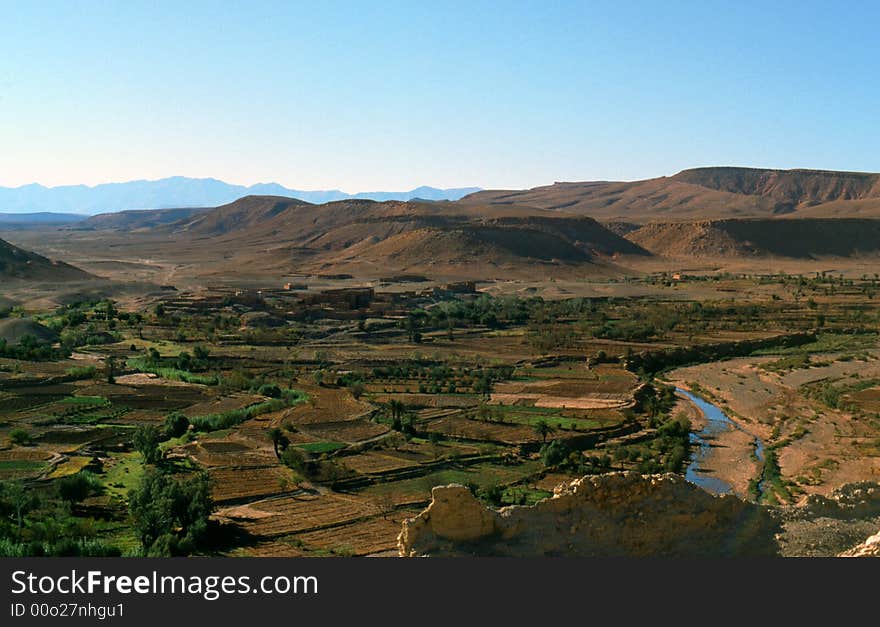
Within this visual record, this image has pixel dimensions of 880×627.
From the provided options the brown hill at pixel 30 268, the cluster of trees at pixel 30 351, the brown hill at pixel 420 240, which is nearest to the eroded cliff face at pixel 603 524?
the cluster of trees at pixel 30 351

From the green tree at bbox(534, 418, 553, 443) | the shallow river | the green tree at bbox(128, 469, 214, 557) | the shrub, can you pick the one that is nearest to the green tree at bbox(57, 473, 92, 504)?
the green tree at bbox(128, 469, 214, 557)

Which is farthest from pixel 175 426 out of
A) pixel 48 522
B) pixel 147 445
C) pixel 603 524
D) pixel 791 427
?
pixel 791 427

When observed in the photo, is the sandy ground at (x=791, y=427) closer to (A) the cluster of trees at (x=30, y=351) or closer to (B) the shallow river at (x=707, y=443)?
(B) the shallow river at (x=707, y=443)

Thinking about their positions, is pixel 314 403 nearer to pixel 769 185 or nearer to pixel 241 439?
pixel 241 439

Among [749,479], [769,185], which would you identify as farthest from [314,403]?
[769,185]

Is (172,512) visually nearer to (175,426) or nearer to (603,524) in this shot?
(175,426)

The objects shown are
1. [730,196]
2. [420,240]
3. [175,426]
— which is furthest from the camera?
[730,196]
